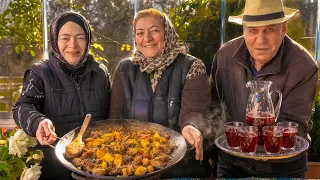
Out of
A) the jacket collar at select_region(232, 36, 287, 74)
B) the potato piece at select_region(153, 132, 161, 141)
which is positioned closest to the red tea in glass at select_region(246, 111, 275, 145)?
the jacket collar at select_region(232, 36, 287, 74)

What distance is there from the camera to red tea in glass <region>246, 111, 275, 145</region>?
2.19m

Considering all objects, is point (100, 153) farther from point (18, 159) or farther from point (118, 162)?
point (18, 159)

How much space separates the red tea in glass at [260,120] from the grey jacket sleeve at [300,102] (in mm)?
269

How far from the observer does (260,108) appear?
7.37ft

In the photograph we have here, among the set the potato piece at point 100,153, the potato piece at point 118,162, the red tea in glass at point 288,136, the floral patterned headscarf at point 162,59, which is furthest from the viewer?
the floral patterned headscarf at point 162,59

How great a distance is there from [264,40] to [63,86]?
1389 mm

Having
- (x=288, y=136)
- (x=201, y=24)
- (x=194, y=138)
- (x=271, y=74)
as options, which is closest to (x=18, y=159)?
(x=194, y=138)

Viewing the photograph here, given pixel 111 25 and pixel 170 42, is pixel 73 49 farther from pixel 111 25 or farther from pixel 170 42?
pixel 111 25

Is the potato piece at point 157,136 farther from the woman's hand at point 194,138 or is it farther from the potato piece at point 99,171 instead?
the potato piece at point 99,171

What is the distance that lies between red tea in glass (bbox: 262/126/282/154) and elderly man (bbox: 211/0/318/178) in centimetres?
39

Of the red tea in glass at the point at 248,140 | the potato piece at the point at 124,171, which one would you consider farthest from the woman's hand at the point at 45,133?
the red tea in glass at the point at 248,140

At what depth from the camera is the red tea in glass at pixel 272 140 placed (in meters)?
2.06

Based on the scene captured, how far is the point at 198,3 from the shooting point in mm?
4512

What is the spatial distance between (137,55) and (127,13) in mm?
2042
